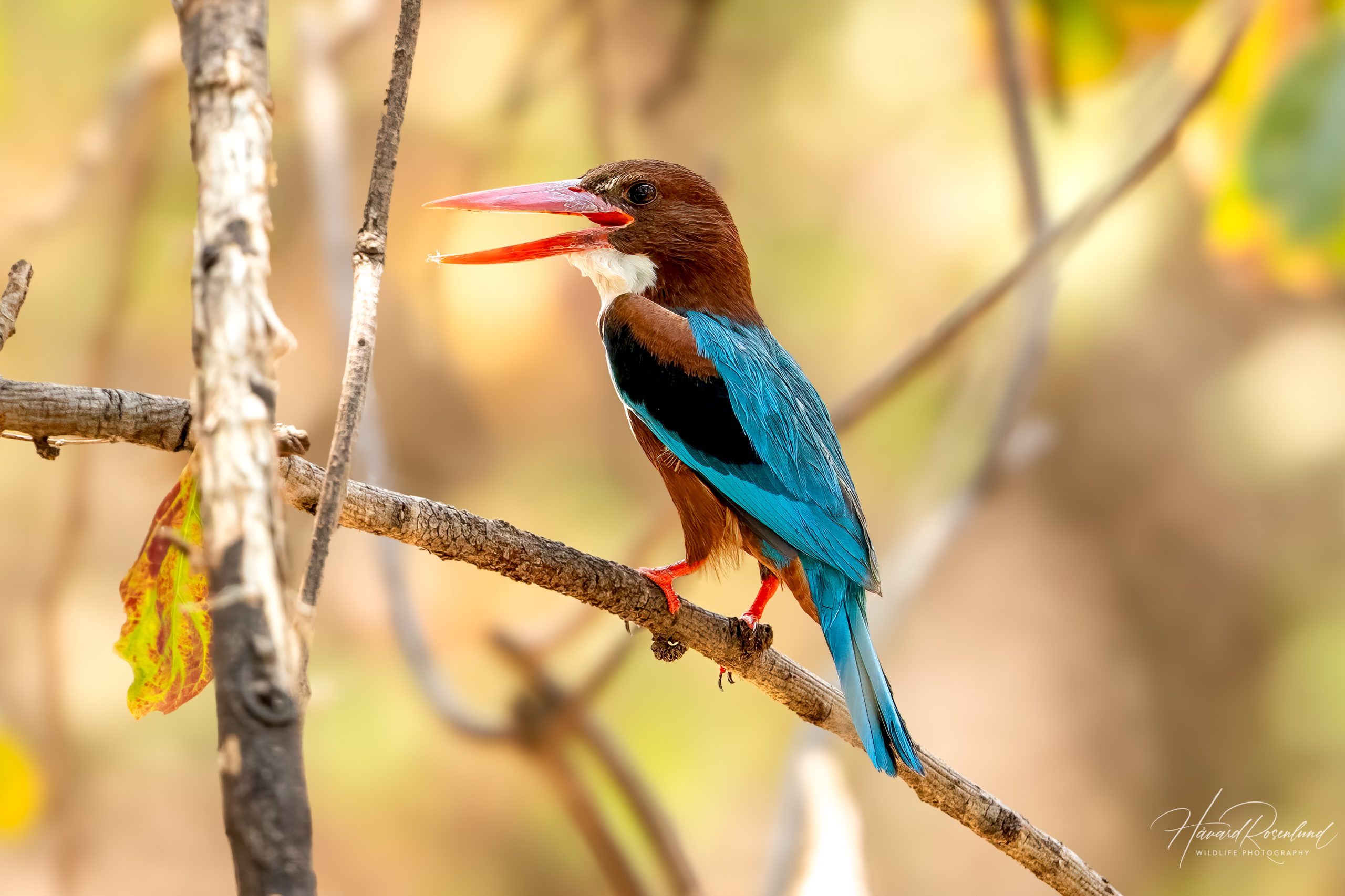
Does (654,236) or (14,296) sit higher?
(654,236)

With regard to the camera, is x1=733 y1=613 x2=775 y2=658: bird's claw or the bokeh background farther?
the bokeh background

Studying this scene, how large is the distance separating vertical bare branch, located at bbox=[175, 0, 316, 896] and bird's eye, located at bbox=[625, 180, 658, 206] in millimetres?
1051

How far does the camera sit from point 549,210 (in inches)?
59.5

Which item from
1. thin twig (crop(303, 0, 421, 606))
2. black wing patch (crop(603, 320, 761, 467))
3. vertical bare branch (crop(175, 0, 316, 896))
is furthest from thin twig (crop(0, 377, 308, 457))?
black wing patch (crop(603, 320, 761, 467))

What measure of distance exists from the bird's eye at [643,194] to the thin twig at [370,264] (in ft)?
2.85

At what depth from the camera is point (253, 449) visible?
47 cm

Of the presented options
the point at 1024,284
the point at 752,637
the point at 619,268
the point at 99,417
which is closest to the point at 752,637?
the point at 752,637

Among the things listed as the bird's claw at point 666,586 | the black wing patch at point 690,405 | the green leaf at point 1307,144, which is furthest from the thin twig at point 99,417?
the green leaf at point 1307,144

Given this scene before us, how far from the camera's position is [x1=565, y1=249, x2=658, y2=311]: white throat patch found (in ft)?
5.08

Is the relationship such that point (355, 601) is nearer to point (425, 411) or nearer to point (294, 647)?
point (425, 411)

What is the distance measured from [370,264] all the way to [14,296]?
395 millimetres

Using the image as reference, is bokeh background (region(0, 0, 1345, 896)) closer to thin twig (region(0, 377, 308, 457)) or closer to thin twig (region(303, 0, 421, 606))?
thin twig (region(0, 377, 308, 457))

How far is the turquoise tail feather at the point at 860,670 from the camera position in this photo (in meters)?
1.17

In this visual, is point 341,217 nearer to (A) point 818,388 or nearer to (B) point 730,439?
(A) point 818,388
